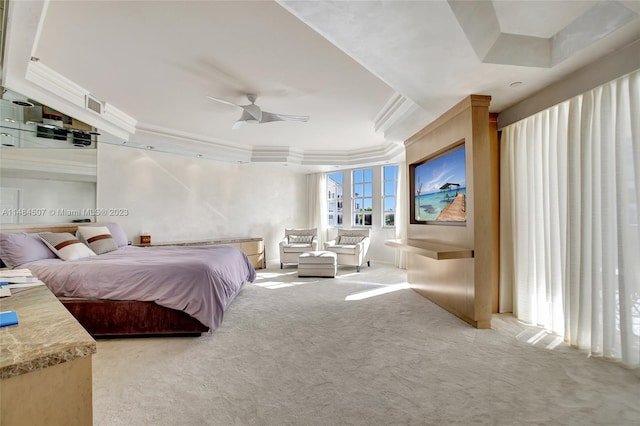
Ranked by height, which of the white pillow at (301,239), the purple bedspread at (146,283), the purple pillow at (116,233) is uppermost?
the purple pillow at (116,233)

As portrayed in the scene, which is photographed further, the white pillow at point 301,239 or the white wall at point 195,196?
the white pillow at point 301,239

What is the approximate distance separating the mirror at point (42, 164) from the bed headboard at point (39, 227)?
0.25 ft

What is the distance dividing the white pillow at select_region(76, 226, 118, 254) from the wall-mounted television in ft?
14.8

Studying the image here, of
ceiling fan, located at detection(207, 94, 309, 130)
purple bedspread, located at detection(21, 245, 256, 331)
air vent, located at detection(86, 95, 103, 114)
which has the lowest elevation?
purple bedspread, located at detection(21, 245, 256, 331)

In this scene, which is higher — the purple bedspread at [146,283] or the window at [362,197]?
the window at [362,197]

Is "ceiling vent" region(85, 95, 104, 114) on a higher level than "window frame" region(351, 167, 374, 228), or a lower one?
higher

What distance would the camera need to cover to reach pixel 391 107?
432 cm

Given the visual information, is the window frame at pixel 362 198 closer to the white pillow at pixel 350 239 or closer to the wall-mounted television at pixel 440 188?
the white pillow at pixel 350 239

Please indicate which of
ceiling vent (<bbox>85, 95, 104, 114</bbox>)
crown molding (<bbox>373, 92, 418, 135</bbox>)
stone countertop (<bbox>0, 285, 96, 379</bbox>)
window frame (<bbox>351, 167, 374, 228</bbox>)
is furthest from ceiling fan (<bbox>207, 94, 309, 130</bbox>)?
window frame (<bbox>351, 167, 374, 228</bbox>)

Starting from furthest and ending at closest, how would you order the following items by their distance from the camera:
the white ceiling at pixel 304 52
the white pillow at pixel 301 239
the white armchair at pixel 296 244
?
the white pillow at pixel 301 239 → the white armchair at pixel 296 244 → the white ceiling at pixel 304 52

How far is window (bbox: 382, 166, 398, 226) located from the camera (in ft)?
25.0

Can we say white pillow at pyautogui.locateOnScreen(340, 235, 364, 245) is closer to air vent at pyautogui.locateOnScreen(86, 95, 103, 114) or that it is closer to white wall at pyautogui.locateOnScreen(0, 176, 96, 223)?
white wall at pyautogui.locateOnScreen(0, 176, 96, 223)

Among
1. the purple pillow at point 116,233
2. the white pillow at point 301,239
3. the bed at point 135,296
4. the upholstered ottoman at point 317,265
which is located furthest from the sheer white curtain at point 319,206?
the bed at point 135,296

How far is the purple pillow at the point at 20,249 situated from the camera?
124 inches
